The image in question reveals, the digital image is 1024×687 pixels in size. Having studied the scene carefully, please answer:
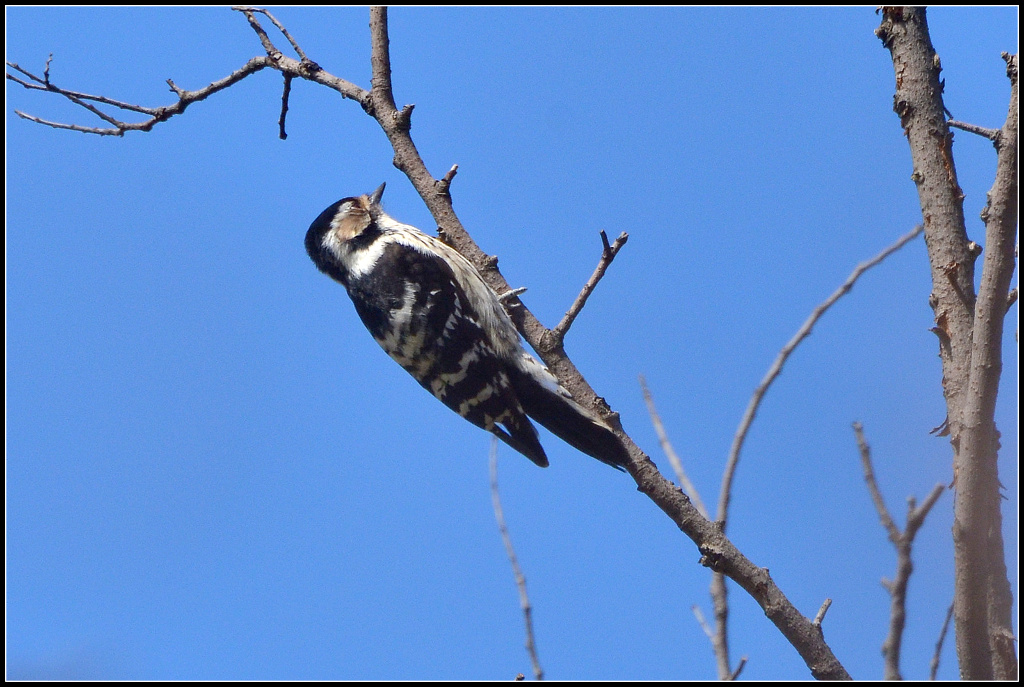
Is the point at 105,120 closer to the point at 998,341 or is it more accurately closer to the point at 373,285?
the point at 373,285

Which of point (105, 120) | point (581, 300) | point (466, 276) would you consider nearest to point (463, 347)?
point (466, 276)

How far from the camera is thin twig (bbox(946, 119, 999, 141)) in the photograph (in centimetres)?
197

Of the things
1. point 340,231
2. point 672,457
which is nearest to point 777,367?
point 672,457

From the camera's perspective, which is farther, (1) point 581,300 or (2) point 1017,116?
(1) point 581,300

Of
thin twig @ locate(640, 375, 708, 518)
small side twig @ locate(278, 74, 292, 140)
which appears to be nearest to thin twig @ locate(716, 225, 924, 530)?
thin twig @ locate(640, 375, 708, 518)

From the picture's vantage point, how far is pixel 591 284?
2871 mm

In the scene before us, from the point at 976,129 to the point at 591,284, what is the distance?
129cm

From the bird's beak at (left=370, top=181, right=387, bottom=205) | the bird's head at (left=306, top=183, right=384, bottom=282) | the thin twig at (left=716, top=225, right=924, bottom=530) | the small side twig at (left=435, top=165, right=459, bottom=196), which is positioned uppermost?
the bird's beak at (left=370, top=181, right=387, bottom=205)

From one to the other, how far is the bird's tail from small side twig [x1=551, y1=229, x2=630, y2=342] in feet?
1.06

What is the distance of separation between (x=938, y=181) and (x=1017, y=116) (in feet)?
1.87

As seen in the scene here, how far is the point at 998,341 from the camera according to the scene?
180 centimetres

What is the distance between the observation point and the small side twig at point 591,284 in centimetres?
279

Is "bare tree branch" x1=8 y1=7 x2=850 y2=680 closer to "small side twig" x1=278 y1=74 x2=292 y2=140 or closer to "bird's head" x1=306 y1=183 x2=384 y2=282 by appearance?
"small side twig" x1=278 y1=74 x2=292 y2=140

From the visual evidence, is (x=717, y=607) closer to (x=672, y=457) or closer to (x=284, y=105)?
(x=672, y=457)
